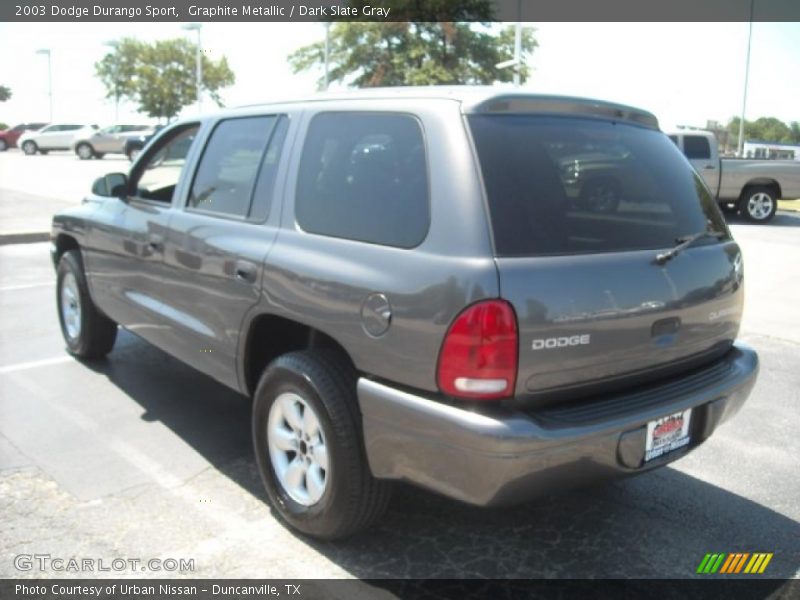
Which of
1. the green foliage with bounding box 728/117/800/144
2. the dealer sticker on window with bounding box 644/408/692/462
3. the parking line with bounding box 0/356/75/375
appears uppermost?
the green foliage with bounding box 728/117/800/144

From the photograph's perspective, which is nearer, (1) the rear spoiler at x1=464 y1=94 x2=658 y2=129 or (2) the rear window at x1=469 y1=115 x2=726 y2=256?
(2) the rear window at x1=469 y1=115 x2=726 y2=256

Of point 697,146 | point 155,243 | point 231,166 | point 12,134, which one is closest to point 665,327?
point 231,166

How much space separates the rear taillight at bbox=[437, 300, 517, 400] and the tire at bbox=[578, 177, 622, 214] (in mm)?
673

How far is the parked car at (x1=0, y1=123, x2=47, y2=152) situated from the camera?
42.3 m

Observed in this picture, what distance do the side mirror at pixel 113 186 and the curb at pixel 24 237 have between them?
22.1 feet

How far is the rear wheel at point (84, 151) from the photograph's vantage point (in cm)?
3406

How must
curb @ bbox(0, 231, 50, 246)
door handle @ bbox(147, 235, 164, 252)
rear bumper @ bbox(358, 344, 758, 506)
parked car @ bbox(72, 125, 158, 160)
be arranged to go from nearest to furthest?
rear bumper @ bbox(358, 344, 758, 506) → door handle @ bbox(147, 235, 164, 252) → curb @ bbox(0, 231, 50, 246) → parked car @ bbox(72, 125, 158, 160)

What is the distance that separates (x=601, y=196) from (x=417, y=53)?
117 feet

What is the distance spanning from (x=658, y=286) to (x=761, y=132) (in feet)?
357

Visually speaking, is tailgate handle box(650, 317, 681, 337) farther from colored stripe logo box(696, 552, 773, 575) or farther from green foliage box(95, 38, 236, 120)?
green foliage box(95, 38, 236, 120)

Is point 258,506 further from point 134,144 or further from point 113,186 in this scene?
point 134,144

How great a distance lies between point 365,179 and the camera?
2941 millimetres

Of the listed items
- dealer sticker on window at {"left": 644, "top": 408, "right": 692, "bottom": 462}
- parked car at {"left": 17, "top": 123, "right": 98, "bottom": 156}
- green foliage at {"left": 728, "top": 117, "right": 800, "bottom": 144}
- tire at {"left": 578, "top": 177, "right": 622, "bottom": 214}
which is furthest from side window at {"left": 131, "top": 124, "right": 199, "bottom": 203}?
green foliage at {"left": 728, "top": 117, "right": 800, "bottom": 144}

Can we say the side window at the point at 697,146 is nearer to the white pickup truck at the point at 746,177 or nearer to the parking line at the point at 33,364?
the white pickup truck at the point at 746,177
